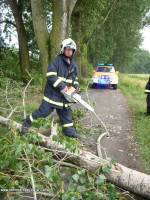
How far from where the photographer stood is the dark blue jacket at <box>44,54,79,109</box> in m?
3.43

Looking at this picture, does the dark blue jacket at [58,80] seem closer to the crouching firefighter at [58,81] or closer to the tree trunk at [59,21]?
the crouching firefighter at [58,81]

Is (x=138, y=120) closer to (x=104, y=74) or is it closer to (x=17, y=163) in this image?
(x=17, y=163)

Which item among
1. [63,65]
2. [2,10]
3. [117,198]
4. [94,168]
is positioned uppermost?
[2,10]

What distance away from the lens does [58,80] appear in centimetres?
340

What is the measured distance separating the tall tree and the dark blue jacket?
3417mm

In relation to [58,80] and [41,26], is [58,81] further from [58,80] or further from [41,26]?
[41,26]

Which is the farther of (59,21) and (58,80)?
(59,21)

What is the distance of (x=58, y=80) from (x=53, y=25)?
407 cm

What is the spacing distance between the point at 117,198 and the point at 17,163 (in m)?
1.34

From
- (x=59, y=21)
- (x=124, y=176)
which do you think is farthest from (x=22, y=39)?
(x=124, y=176)

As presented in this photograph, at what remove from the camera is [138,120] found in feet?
18.8

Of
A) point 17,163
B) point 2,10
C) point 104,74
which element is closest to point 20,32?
point 2,10

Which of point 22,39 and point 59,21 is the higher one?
point 22,39

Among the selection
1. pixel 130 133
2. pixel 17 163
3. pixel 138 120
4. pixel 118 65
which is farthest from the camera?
pixel 118 65
